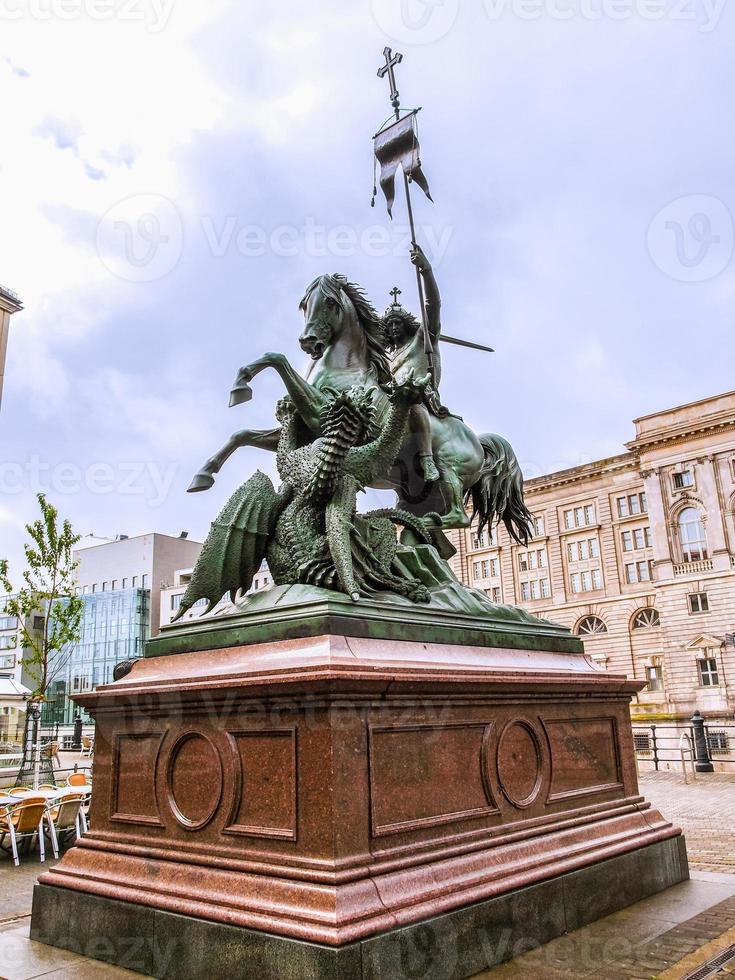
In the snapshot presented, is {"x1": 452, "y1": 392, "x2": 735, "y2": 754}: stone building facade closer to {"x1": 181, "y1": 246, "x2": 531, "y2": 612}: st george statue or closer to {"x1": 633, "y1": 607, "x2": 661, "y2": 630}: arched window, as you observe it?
{"x1": 633, "y1": 607, "x2": 661, "y2": 630}: arched window

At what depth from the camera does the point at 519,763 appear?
5.30 meters

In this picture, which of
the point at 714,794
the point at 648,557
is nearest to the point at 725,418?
the point at 648,557

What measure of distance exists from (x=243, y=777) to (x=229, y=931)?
2.48 feet

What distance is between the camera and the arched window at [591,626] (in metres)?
58.1

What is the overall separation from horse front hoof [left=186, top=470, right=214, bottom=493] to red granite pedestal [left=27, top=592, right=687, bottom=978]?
1.37 meters

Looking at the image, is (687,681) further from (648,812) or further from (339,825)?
(339,825)

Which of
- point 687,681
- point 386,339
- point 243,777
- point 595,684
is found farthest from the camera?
point 687,681

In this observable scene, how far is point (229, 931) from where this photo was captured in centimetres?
395

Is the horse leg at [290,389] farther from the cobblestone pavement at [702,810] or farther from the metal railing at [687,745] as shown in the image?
the metal railing at [687,745]

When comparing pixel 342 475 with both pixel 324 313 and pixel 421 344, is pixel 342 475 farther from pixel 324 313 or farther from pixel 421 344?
pixel 421 344

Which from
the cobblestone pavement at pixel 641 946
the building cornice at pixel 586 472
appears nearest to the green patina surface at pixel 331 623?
the cobblestone pavement at pixel 641 946

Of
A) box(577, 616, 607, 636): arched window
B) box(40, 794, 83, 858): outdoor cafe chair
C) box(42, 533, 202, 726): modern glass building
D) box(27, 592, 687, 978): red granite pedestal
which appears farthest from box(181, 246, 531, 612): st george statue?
box(42, 533, 202, 726): modern glass building

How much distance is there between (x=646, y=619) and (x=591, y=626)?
14.5 ft

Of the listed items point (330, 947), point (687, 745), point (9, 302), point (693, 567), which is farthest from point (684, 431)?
point (330, 947)
